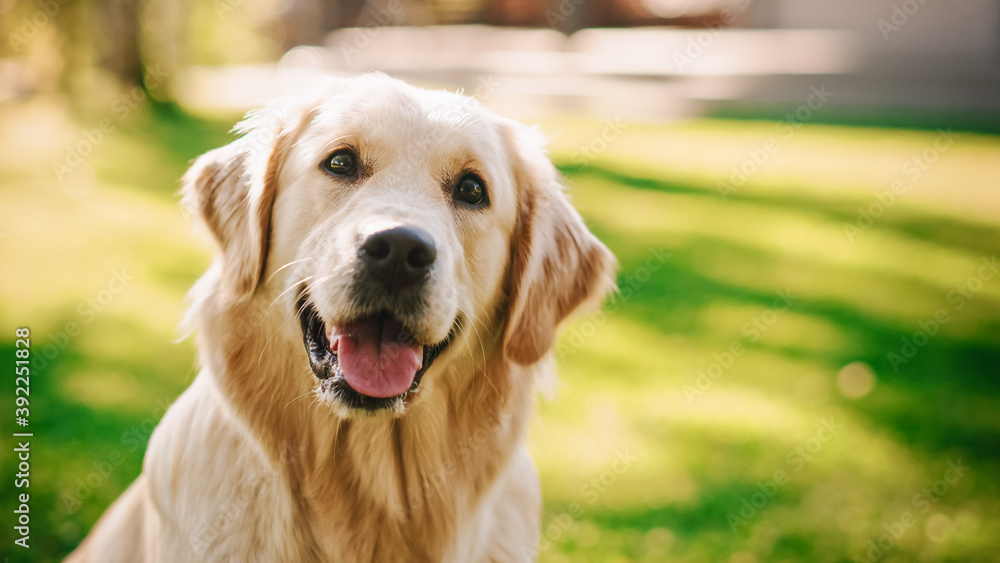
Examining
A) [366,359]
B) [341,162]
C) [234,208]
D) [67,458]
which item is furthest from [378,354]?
[67,458]

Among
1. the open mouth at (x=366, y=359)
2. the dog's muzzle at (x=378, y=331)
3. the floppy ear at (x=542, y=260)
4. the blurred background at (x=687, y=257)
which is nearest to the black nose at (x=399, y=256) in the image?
the dog's muzzle at (x=378, y=331)

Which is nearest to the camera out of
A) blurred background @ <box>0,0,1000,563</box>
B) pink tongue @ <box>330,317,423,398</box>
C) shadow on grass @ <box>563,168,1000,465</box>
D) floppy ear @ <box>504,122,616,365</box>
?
pink tongue @ <box>330,317,423,398</box>

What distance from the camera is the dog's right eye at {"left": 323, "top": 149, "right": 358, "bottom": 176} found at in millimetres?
2432

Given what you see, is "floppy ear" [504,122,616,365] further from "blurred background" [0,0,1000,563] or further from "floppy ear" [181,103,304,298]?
"blurred background" [0,0,1000,563]

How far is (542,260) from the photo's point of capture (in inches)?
110

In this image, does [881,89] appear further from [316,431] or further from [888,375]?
[316,431]

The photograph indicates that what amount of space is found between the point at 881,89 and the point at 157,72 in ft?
48.0

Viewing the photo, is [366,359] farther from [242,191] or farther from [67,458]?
[67,458]

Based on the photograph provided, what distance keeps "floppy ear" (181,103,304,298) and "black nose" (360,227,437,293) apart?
0.50 metres

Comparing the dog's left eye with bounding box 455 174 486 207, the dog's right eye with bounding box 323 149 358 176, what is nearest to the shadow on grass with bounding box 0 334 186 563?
the dog's right eye with bounding box 323 149 358 176

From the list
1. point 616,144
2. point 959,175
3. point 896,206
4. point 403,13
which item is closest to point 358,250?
point 896,206

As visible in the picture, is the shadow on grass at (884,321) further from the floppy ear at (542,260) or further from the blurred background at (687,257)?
the floppy ear at (542,260)

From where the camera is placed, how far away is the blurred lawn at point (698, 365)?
145 inches

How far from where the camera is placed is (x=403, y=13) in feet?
66.6
